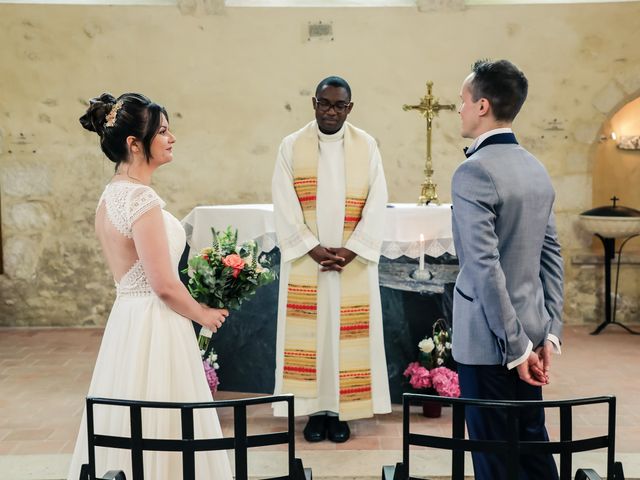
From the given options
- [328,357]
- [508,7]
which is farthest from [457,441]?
[508,7]

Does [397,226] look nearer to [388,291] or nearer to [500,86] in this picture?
[388,291]

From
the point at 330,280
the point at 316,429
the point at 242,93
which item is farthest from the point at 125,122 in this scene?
the point at 242,93

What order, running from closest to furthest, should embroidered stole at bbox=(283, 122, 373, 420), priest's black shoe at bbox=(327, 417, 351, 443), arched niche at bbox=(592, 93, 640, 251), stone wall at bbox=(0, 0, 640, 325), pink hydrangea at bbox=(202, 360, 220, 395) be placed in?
1. priest's black shoe at bbox=(327, 417, 351, 443)
2. embroidered stole at bbox=(283, 122, 373, 420)
3. pink hydrangea at bbox=(202, 360, 220, 395)
4. stone wall at bbox=(0, 0, 640, 325)
5. arched niche at bbox=(592, 93, 640, 251)

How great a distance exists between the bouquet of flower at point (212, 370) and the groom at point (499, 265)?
2299mm

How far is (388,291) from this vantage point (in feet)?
15.3

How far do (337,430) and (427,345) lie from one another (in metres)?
0.77

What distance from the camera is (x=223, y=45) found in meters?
7.14

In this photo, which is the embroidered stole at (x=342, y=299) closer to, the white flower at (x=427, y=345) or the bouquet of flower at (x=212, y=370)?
the white flower at (x=427, y=345)

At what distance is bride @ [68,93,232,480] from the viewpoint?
8.54 ft

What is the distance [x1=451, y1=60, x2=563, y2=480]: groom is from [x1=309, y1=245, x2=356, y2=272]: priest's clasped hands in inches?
62.1

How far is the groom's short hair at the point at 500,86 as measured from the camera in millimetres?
2365

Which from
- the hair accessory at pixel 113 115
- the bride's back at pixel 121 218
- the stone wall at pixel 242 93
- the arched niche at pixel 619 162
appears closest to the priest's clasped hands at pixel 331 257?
the bride's back at pixel 121 218

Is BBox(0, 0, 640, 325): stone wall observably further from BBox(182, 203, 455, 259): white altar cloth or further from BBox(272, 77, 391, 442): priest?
BBox(272, 77, 391, 442): priest

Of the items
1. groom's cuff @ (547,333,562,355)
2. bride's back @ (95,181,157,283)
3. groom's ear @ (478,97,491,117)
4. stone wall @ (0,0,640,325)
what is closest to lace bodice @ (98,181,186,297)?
bride's back @ (95,181,157,283)
